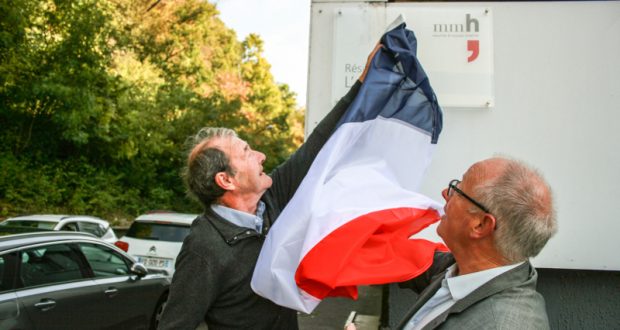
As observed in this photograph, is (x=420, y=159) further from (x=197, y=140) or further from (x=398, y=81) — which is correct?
(x=197, y=140)

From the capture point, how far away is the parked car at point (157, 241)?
9531mm

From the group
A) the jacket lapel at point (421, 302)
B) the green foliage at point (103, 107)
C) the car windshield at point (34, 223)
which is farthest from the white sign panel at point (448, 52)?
the green foliage at point (103, 107)

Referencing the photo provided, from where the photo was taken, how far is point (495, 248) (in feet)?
5.68

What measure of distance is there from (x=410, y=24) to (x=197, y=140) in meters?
1.75

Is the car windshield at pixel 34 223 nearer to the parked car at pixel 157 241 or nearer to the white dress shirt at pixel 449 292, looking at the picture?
the parked car at pixel 157 241

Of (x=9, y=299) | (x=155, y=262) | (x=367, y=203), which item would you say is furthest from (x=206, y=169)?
(x=155, y=262)

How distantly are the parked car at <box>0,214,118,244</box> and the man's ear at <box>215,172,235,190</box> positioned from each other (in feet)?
27.8

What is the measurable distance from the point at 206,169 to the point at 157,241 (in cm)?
773

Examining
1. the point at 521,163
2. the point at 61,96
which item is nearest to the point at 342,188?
the point at 521,163

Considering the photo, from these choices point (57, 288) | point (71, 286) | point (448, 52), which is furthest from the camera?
point (71, 286)

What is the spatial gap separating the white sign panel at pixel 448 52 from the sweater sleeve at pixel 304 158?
0.98 meters

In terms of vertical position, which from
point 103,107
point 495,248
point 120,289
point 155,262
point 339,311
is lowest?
point 339,311

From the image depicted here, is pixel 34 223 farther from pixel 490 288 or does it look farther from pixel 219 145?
pixel 490 288

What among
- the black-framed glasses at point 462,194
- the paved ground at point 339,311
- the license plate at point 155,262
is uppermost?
the black-framed glasses at point 462,194
